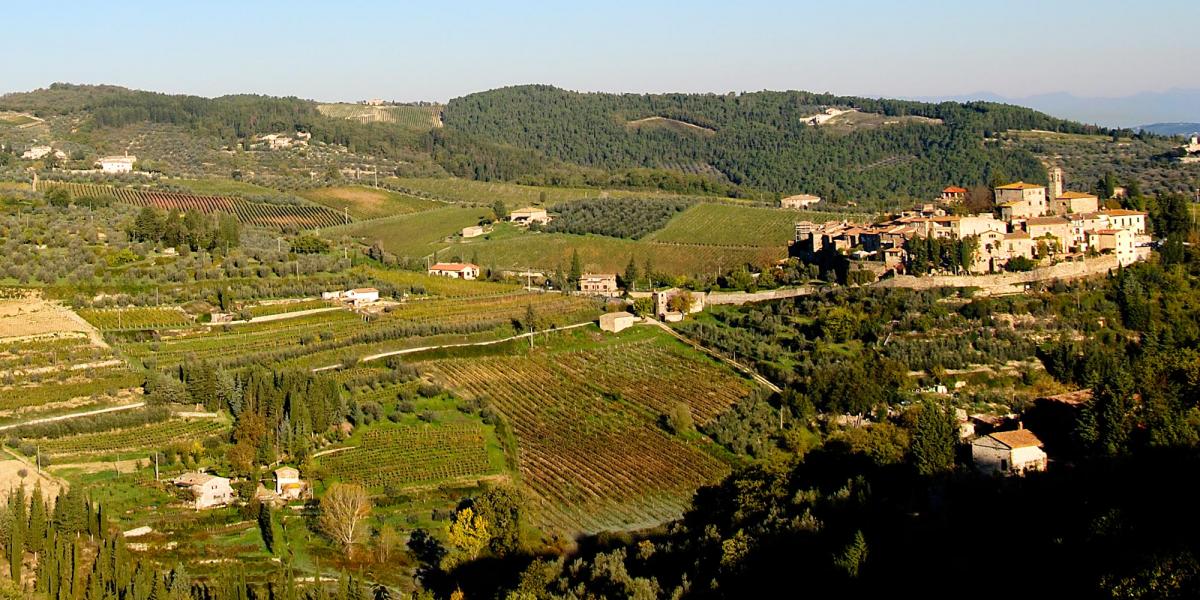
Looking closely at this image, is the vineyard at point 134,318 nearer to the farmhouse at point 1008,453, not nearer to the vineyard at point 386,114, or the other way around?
the farmhouse at point 1008,453

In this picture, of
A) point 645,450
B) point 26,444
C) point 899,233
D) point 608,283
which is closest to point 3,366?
point 26,444

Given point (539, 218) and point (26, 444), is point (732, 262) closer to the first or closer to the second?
point (539, 218)

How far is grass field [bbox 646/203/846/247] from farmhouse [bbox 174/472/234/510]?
34550 millimetres

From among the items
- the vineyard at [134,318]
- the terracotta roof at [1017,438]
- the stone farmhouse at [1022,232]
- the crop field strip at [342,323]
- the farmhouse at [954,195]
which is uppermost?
the farmhouse at [954,195]

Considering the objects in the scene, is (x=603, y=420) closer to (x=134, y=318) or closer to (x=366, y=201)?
(x=134, y=318)

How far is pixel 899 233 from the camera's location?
52.7 meters

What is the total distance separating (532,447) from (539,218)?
37015 millimetres

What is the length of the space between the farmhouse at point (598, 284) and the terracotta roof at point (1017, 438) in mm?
25382

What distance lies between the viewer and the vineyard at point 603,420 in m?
34.5

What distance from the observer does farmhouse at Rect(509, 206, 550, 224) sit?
244 feet

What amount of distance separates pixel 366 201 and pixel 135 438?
46832 mm

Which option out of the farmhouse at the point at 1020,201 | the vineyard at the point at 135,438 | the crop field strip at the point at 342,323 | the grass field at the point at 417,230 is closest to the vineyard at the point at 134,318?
the crop field strip at the point at 342,323

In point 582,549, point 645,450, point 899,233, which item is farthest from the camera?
point 899,233

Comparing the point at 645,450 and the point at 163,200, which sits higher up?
the point at 163,200
